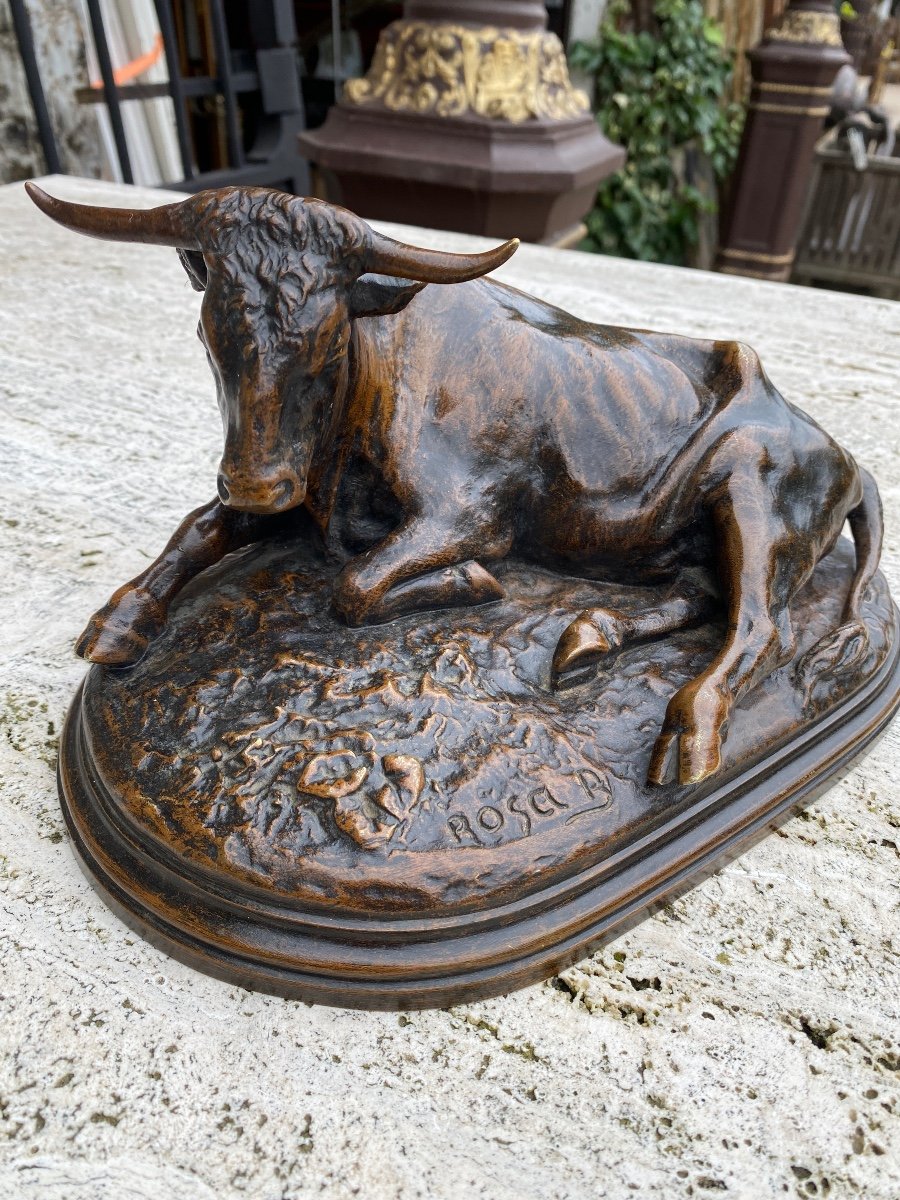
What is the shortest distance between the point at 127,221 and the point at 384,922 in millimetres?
799

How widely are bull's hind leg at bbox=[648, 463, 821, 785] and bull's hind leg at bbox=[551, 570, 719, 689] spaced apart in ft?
0.21

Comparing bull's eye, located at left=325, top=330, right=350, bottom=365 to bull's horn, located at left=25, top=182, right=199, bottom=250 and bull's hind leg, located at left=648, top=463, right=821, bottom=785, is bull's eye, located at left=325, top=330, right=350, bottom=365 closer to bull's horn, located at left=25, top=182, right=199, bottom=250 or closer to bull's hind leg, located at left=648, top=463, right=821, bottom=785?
bull's horn, located at left=25, top=182, right=199, bottom=250

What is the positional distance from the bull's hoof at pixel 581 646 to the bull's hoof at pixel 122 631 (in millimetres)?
559

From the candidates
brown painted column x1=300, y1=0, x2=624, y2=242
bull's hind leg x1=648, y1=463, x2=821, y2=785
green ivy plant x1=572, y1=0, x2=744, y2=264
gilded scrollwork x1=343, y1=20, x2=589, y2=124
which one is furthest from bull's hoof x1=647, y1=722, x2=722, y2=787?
green ivy plant x1=572, y1=0, x2=744, y2=264

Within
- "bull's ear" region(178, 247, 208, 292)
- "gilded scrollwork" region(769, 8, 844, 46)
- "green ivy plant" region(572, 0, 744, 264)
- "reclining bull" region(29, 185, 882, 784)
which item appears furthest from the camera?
"green ivy plant" region(572, 0, 744, 264)

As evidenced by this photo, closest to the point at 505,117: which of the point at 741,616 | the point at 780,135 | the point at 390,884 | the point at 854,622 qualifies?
the point at 780,135

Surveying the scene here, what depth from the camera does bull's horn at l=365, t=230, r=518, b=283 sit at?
0.99 metres

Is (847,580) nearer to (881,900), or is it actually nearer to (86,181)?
(881,900)

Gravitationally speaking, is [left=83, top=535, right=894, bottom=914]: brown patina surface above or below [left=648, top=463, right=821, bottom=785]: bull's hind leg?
below

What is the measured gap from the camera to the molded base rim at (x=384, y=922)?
104cm

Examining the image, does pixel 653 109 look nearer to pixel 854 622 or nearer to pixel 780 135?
pixel 780 135

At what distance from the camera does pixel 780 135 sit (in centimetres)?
622

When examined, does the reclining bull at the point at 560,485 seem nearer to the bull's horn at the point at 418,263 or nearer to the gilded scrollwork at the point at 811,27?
the bull's horn at the point at 418,263

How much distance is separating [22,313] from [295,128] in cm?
317
